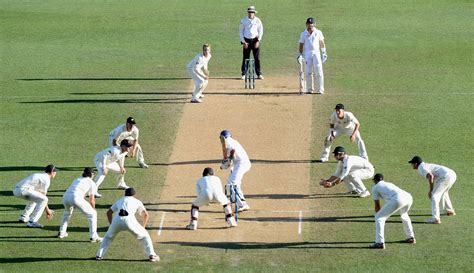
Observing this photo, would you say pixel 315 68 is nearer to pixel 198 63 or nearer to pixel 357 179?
pixel 198 63

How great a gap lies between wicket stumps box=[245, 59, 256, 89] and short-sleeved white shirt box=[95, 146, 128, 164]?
393 inches

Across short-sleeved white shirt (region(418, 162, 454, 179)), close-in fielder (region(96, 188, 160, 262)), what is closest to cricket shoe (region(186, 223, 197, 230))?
close-in fielder (region(96, 188, 160, 262))

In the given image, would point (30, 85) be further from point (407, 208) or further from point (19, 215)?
point (407, 208)

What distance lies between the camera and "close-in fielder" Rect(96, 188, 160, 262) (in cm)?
2755

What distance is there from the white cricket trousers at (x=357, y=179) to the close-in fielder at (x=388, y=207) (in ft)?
10.5

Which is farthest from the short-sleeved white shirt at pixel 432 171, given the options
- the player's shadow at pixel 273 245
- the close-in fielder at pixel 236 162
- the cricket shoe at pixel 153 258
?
the cricket shoe at pixel 153 258

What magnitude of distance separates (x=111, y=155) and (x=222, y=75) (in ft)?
39.3

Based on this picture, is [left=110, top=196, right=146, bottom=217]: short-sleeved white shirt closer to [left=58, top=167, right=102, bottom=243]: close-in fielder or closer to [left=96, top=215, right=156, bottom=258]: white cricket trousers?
[left=96, top=215, right=156, bottom=258]: white cricket trousers

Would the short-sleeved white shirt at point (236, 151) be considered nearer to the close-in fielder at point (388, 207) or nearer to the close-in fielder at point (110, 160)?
the close-in fielder at point (110, 160)

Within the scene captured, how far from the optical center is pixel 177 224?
30516 mm

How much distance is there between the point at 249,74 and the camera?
137ft

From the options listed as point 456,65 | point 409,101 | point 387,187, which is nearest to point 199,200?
point 387,187

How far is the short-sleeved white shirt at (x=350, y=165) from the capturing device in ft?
103

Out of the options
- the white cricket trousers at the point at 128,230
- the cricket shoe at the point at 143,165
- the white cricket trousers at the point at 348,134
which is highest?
the white cricket trousers at the point at 348,134
